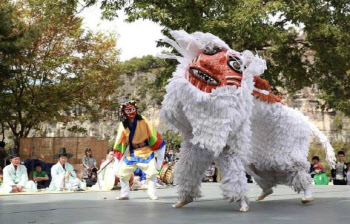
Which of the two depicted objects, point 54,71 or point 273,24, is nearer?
point 273,24

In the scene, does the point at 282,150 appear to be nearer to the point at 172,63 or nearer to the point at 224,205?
the point at 224,205

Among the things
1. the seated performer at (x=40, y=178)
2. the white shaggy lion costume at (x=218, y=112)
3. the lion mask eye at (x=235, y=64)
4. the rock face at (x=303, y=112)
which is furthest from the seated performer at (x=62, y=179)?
the rock face at (x=303, y=112)

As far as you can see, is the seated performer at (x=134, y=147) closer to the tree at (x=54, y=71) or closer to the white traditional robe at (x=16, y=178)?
the white traditional robe at (x=16, y=178)

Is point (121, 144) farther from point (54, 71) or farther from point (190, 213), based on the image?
point (54, 71)

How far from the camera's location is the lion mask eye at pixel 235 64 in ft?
21.0

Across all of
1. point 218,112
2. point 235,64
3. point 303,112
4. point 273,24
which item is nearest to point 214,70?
point 235,64

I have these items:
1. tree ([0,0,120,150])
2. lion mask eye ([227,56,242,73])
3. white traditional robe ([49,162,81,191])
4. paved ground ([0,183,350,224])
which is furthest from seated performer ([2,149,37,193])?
tree ([0,0,120,150])

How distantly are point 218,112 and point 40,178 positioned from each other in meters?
8.22

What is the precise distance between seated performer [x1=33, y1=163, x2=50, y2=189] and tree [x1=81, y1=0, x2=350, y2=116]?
178 inches

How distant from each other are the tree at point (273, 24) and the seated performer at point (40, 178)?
4.51 meters

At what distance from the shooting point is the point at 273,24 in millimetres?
15352

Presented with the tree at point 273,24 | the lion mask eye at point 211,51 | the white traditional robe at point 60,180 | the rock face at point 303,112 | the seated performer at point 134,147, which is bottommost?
the white traditional robe at point 60,180

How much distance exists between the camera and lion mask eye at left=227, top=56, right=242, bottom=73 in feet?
21.0

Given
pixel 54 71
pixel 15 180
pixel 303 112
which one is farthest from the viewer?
pixel 303 112
